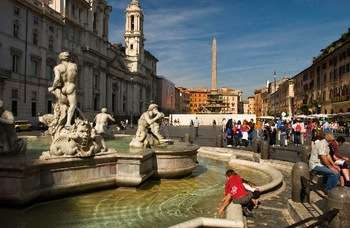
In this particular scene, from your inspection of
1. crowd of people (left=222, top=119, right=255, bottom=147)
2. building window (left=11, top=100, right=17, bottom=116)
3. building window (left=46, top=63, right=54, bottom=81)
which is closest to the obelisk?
building window (left=46, top=63, right=54, bottom=81)

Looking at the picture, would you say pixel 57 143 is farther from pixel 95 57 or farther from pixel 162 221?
pixel 95 57

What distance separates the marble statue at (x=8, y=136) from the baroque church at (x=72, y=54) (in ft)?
102

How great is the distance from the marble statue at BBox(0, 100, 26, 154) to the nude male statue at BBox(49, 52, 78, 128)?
191 cm

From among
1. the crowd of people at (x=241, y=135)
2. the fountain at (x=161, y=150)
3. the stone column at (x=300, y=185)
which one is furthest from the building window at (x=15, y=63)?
the stone column at (x=300, y=185)

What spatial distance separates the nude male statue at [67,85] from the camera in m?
9.47

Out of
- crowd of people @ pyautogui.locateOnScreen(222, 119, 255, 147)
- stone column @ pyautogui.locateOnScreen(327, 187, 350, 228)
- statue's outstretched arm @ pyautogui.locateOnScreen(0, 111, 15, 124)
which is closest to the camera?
stone column @ pyautogui.locateOnScreen(327, 187, 350, 228)

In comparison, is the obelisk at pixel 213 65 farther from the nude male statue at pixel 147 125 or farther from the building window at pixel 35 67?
the nude male statue at pixel 147 125

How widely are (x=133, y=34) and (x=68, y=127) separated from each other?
82825 millimetres

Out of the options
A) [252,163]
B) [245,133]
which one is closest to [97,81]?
[245,133]

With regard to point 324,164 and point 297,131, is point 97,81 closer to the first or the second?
point 297,131

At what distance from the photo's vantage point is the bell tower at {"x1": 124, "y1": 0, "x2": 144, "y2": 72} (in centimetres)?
8794

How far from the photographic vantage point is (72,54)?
173 feet

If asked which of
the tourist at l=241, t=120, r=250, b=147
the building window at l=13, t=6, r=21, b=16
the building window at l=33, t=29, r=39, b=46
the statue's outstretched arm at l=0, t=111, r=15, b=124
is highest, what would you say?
the building window at l=13, t=6, r=21, b=16

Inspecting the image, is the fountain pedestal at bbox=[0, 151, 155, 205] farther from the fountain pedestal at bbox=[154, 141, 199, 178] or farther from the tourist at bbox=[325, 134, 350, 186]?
the tourist at bbox=[325, 134, 350, 186]
